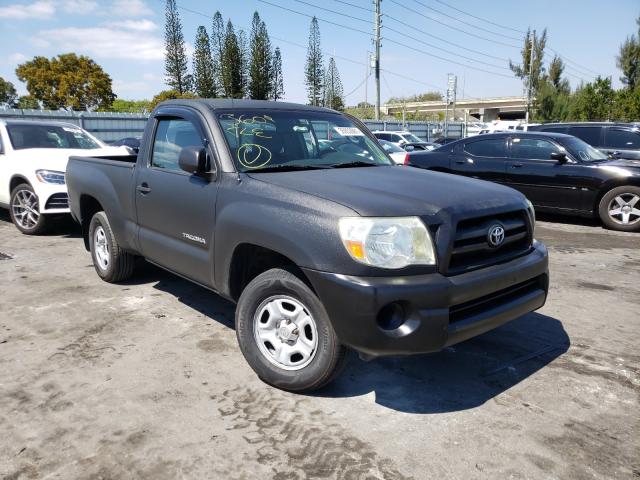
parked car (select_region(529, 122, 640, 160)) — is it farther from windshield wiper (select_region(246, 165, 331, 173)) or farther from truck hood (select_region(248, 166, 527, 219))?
windshield wiper (select_region(246, 165, 331, 173))

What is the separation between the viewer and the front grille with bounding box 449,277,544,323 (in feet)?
9.36

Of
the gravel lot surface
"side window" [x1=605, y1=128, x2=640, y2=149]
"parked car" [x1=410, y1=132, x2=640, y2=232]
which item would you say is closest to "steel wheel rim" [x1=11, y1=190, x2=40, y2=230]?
the gravel lot surface

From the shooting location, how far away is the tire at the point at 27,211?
7500 millimetres

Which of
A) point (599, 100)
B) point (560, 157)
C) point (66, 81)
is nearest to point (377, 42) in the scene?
point (599, 100)

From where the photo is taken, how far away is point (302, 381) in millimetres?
3041

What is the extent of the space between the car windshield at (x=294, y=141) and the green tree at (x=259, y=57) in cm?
6452

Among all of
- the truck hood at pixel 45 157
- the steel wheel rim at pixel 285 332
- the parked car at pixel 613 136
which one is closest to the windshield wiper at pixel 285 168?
the steel wheel rim at pixel 285 332

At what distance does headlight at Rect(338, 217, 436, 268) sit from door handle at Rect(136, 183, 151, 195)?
2.14 metres

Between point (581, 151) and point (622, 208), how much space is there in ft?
3.84

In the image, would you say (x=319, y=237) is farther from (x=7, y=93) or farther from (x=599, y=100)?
(x=7, y=93)

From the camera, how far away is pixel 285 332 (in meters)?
3.11

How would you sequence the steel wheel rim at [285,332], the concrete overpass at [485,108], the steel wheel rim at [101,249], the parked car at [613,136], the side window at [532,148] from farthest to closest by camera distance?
the concrete overpass at [485,108] → the parked car at [613,136] → the side window at [532,148] → the steel wheel rim at [101,249] → the steel wheel rim at [285,332]

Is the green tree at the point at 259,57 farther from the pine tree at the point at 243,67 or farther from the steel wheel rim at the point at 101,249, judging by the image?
the steel wheel rim at the point at 101,249

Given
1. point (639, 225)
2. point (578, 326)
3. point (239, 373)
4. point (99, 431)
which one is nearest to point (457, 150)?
point (639, 225)
